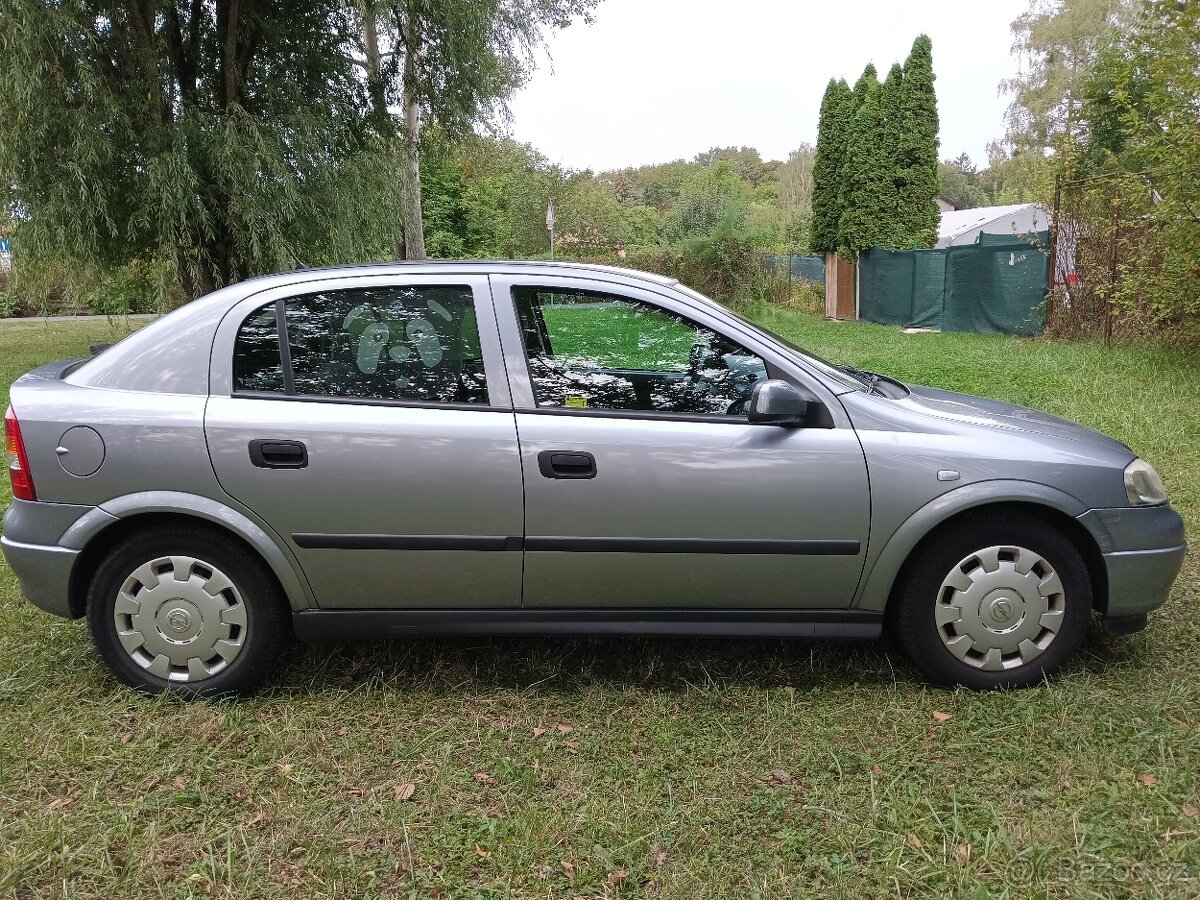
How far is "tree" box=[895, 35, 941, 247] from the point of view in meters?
21.4

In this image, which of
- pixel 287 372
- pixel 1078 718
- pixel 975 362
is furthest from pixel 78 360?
pixel 975 362

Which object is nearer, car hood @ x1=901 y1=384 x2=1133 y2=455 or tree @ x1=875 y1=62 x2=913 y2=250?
car hood @ x1=901 y1=384 x2=1133 y2=455

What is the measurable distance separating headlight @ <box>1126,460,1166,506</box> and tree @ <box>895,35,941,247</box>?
20.1 metres

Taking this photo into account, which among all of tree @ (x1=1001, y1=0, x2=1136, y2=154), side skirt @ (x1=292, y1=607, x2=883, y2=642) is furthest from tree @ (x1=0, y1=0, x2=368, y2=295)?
tree @ (x1=1001, y1=0, x2=1136, y2=154)

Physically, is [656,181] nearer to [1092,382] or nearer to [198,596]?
[1092,382]

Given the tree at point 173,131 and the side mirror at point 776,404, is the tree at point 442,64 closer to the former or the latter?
the tree at point 173,131

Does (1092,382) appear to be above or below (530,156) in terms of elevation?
below

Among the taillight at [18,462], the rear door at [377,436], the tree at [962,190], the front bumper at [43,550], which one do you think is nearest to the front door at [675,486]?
the rear door at [377,436]

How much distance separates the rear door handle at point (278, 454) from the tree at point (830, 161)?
76.2 feet

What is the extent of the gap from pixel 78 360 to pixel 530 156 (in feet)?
121

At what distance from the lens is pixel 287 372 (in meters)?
3.16

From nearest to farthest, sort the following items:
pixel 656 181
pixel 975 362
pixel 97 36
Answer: pixel 97 36, pixel 975 362, pixel 656 181

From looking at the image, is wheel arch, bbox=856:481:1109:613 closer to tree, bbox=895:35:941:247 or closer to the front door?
the front door

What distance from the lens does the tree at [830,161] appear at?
2452 centimetres
